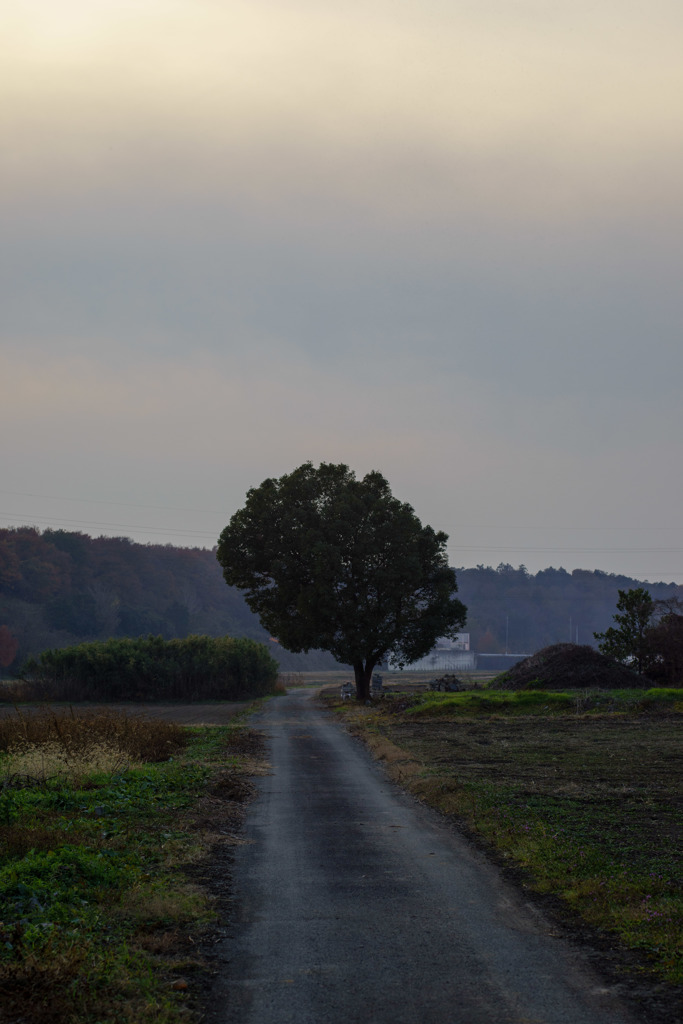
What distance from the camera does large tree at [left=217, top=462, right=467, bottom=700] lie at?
5119 cm

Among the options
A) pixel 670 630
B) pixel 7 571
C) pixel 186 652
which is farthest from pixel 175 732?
A: pixel 7 571

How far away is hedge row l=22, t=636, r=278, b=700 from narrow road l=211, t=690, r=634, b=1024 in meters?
54.8

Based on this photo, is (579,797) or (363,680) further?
(363,680)

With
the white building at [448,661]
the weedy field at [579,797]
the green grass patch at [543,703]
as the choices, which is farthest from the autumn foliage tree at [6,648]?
the white building at [448,661]

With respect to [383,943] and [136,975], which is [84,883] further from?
[383,943]

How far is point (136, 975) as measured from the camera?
7008 millimetres

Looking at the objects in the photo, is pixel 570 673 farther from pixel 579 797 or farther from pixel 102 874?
pixel 102 874

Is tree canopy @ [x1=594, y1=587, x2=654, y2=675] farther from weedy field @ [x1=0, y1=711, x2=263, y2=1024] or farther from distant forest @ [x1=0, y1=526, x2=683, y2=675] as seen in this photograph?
distant forest @ [x1=0, y1=526, x2=683, y2=675]

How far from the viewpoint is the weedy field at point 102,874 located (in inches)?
256

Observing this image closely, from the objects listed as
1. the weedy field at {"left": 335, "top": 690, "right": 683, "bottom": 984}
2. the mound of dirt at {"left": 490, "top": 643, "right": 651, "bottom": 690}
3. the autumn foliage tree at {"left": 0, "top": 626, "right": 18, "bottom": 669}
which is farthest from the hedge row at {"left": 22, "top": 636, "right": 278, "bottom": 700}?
the autumn foliage tree at {"left": 0, "top": 626, "right": 18, "bottom": 669}

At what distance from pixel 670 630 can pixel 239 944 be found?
48.5 m

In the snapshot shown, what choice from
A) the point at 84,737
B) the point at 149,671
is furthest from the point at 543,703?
the point at 149,671

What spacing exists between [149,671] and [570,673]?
105 feet

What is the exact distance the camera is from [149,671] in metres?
67.6
